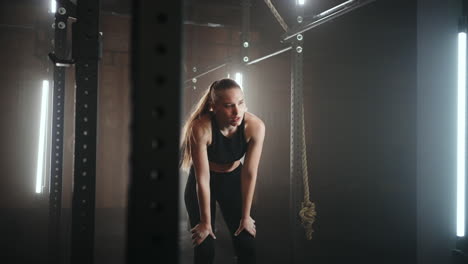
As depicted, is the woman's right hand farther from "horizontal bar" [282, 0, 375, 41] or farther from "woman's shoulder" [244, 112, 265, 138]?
"horizontal bar" [282, 0, 375, 41]

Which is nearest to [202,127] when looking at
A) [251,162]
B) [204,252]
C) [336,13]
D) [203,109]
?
[203,109]

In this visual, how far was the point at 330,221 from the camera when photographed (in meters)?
3.45

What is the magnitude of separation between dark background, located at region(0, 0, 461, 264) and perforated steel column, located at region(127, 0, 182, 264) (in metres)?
0.48

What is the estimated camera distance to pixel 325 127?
356cm

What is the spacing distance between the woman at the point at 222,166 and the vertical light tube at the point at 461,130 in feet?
4.13

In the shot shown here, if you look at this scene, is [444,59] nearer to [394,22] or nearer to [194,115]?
[394,22]

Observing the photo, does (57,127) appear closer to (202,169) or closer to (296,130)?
(202,169)

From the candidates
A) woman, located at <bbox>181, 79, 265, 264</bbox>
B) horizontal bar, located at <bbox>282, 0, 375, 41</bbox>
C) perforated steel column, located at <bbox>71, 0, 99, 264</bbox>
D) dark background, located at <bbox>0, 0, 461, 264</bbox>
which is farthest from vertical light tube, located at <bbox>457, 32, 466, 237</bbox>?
perforated steel column, located at <bbox>71, 0, 99, 264</bbox>

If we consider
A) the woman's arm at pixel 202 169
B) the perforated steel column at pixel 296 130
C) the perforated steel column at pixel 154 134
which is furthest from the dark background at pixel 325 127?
the woman's arm at pixel 202 169

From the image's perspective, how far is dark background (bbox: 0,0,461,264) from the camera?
2.51 meters

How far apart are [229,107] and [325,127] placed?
1474mm

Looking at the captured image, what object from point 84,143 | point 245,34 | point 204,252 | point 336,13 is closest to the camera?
point 84,143

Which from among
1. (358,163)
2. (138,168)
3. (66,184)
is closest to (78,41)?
(138,168)

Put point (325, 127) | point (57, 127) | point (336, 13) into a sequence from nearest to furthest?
point (57, 127) → point (336, 13) → point (325, 127)
